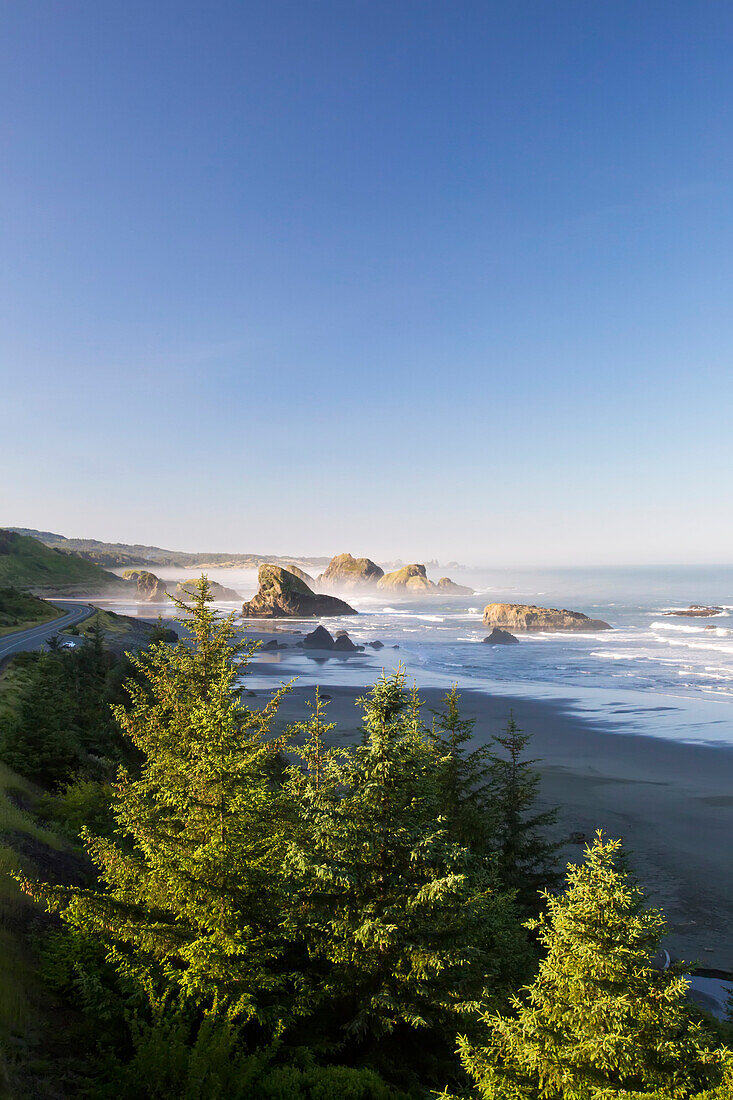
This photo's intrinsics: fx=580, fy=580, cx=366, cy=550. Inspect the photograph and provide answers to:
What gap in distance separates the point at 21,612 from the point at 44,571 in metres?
98.0

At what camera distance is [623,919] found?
545cm

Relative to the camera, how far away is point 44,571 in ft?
493

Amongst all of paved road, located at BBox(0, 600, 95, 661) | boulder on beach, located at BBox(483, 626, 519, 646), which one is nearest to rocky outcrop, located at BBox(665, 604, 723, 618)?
boulder on beach, located at BBox(483, 626, 519, 646)

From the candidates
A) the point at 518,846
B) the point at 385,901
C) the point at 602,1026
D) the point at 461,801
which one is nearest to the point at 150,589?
the point at 518,846

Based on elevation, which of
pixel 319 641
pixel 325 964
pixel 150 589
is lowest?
pixel 319 641

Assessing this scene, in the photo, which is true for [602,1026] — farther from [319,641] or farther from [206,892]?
[319,641]

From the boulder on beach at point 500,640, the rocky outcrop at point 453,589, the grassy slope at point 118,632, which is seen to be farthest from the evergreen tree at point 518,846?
the rocky outcrop at point 453,589

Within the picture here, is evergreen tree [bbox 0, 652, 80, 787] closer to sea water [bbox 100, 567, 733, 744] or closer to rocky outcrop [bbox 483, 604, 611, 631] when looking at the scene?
sea water [bbox 100, 567, 733, 744]

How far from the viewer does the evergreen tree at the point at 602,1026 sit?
509cm

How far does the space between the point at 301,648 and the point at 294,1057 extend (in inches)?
2568

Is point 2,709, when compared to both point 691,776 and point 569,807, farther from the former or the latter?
point 691,776

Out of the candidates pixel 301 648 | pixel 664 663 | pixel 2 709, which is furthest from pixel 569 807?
pixel 301 648

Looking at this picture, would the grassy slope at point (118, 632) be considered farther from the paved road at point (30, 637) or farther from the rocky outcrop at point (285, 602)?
the rocky outcrop at point (285, 602)

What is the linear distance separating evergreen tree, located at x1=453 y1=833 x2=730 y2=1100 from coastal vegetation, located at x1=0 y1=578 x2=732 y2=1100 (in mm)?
21
